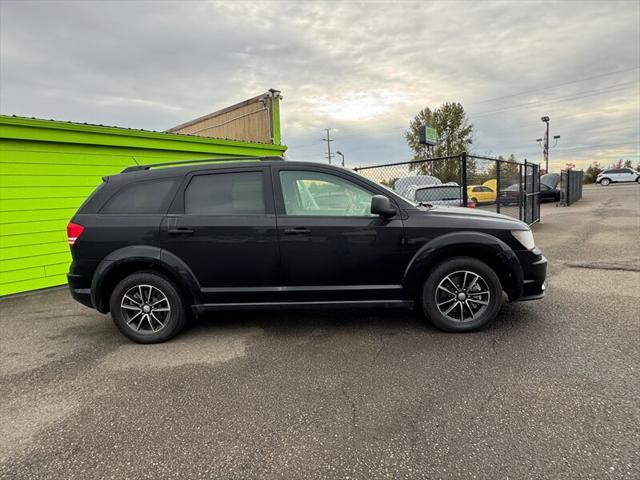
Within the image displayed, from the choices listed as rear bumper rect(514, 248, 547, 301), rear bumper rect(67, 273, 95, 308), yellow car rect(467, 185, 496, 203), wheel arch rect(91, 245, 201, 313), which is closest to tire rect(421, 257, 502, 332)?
rear bumper rect(514, 248, 547, 301)

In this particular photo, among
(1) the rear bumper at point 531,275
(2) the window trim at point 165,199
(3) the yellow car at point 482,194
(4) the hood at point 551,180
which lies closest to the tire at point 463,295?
(1) the rear bumper at point 531,275

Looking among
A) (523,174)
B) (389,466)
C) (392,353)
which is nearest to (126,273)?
(392,353)

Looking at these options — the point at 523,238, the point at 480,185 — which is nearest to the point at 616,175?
the point at 480,185

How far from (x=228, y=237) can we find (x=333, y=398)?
1.84 meters

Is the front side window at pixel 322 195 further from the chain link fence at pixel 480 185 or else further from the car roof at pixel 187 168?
the chain link fence at pixel 480 185

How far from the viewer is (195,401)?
2811 mm

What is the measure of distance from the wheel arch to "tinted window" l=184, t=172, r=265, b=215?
542 millimetres

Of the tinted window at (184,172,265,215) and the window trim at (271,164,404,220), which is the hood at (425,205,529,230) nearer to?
the window trim at (271,164,404,220)

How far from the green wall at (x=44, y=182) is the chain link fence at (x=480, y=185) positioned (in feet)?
17.2

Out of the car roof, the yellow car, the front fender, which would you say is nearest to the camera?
the front fender

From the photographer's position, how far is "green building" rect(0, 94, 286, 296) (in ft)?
19.8

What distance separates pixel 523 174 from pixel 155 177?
971cm

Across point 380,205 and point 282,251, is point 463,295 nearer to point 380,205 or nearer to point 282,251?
point 380,205

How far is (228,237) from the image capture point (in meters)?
3.74
